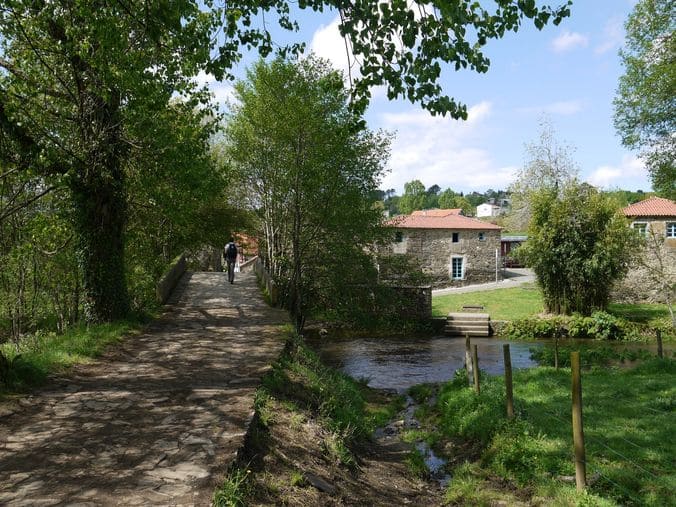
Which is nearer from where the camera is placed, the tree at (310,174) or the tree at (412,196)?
the tree at (310,174)

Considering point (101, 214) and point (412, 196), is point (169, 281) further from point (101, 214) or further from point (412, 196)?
point (412, 196)

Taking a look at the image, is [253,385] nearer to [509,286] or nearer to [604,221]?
[604,221]

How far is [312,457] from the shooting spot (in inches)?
252

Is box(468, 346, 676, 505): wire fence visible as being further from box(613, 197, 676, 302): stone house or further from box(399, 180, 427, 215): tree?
box(399, 180, 427, 215): tree

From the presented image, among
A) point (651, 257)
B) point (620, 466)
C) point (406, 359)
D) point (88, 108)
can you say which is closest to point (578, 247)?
point (651, 257)

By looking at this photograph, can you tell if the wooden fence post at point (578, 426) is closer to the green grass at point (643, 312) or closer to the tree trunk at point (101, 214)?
the tree trunk at point (101, 214)

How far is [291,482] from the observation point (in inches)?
213

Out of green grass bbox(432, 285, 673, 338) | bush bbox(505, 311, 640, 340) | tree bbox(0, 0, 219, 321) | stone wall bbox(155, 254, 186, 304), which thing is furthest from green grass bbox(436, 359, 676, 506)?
green grass bbox(432, 285, 673, 338)

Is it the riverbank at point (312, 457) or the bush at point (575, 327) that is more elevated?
the riverbank at point (312, 457)

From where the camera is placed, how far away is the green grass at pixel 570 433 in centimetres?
624

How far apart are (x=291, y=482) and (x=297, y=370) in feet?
14.1

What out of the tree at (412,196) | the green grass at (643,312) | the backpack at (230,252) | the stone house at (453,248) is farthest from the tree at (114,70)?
the tree at (412,196)

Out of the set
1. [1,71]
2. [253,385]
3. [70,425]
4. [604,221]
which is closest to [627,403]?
[253,385]

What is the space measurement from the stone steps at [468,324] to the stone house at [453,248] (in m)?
12.6
